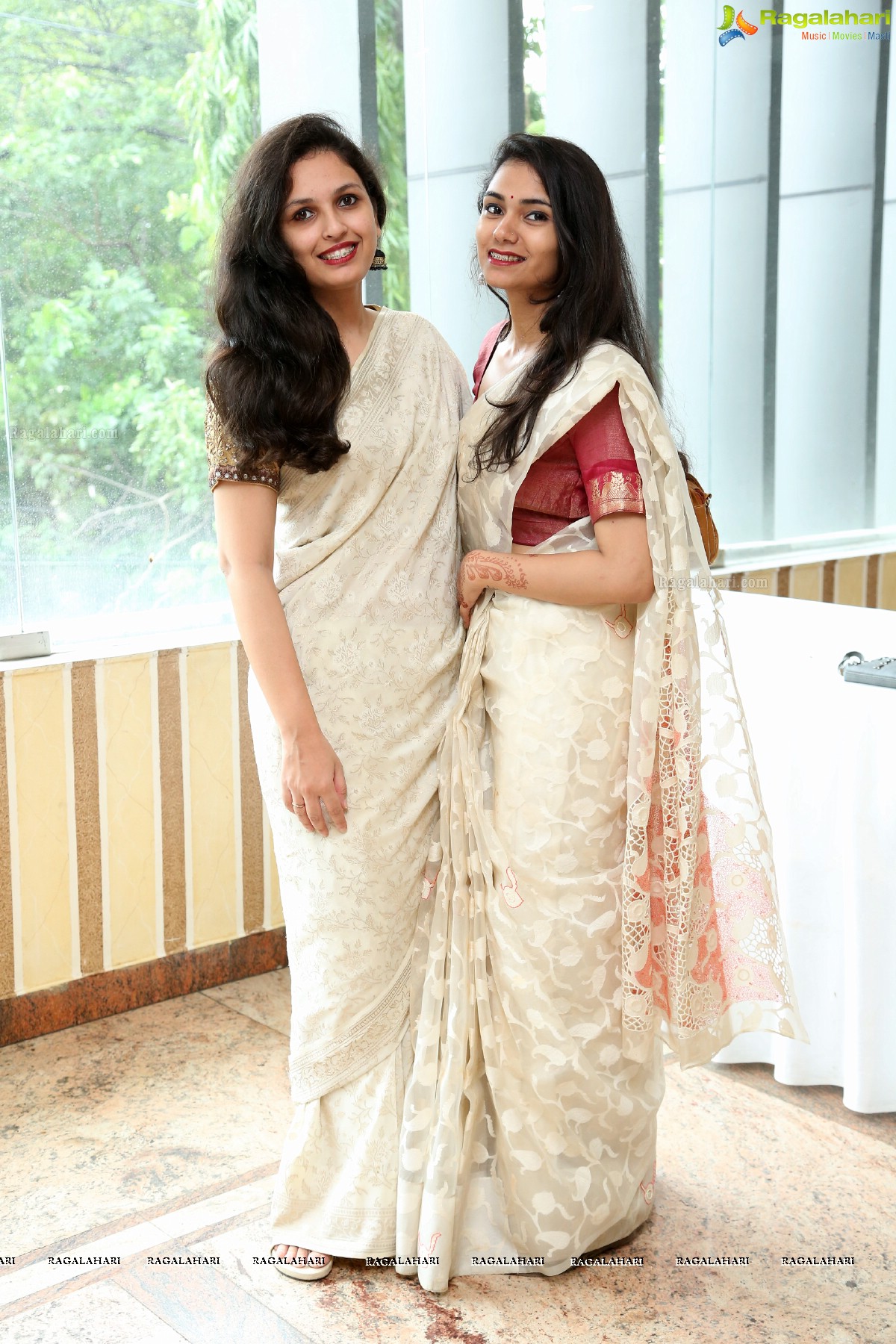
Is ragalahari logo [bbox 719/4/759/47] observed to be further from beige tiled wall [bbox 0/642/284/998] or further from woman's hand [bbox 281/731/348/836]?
woman's hand [bbox 281/731/348/836]

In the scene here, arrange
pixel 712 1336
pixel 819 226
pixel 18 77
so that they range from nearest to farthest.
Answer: pixel 712 1336, pixel 18 77, pixel 819 226

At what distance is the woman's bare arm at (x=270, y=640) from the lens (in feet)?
5.92

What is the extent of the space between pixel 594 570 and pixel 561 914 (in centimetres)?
50

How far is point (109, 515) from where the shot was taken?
2924 millimetres

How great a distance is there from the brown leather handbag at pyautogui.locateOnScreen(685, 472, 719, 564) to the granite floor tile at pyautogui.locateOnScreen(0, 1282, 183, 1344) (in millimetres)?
1354

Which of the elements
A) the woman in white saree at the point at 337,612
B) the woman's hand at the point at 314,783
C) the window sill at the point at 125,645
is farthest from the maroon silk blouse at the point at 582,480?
the window sill at the point at 125,645

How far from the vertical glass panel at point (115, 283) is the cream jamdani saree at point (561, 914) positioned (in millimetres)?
1248

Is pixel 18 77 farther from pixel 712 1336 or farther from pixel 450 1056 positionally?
pixel 712 1336

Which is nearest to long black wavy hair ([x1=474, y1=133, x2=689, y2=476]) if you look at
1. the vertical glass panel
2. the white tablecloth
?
the white tablecloth

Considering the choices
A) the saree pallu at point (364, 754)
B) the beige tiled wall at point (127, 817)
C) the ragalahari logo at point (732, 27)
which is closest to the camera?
the saree pallu at point (364, 754)

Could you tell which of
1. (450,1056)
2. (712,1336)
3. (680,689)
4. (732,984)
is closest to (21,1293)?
(450,1056)

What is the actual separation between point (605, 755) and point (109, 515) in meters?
1.51

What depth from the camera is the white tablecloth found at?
2.31 metres

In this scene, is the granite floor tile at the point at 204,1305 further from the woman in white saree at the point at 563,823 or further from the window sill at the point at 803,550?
the window sill at the point at 803,550
